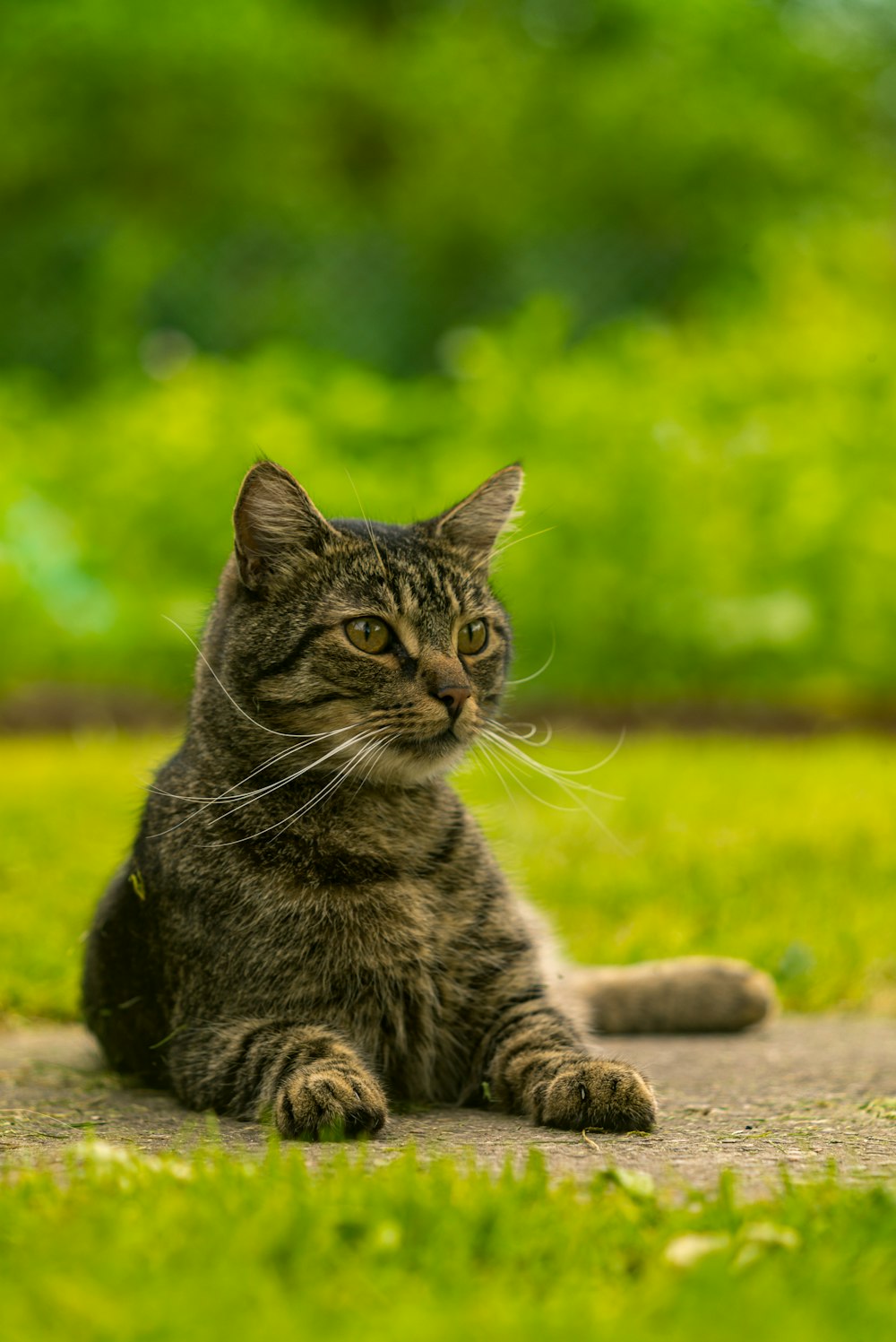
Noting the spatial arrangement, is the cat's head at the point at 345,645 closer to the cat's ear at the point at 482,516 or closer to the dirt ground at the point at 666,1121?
the cat's ear at the point at 482,516

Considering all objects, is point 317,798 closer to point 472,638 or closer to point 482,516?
point 472,638

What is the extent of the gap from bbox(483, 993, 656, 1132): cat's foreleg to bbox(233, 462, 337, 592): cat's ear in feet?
3.24

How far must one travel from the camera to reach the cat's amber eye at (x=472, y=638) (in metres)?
3.08

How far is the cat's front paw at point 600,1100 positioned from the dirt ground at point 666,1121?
0.04 metres

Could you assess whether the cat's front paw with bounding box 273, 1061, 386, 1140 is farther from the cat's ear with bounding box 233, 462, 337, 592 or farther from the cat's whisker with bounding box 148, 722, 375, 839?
the cat's ear with bounding box 233, 462, 337, 592

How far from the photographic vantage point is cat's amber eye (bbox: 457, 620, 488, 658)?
3082 mm

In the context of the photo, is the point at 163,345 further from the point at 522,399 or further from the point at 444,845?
the point at 444,845

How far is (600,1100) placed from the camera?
2.56 meters

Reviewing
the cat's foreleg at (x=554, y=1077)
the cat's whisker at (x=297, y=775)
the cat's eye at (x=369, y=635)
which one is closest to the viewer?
the cat's foreleg at (x=554, y=1077)

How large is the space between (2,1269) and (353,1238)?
0.41m

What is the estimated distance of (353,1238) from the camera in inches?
72.4

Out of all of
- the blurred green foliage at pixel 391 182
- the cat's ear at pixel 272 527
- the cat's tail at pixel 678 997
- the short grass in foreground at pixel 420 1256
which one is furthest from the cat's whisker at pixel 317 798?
the blurred green foliage at pixel 391 182

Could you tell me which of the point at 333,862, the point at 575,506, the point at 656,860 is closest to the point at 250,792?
the point at 333,862

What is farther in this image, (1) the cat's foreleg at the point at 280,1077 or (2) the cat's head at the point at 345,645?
(2) the cat's head at the point at 345,645
